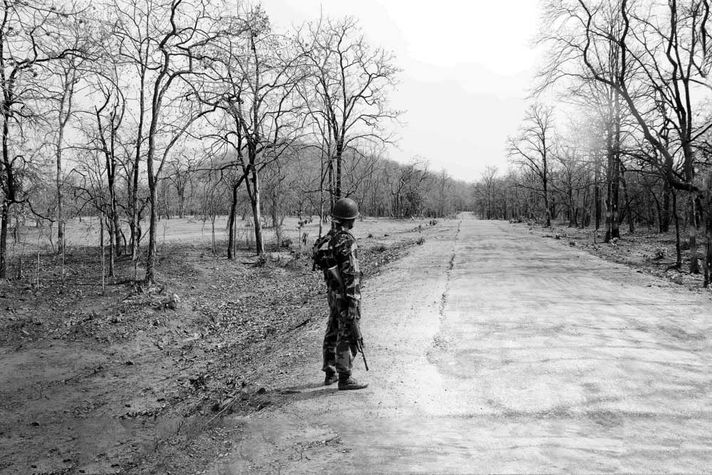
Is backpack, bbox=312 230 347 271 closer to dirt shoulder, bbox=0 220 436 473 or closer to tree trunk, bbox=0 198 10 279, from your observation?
dirt shoulder, bbox=0 220 436 473

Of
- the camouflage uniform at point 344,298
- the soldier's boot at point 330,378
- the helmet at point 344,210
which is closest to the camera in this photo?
the camouflage uniform at point 344,298

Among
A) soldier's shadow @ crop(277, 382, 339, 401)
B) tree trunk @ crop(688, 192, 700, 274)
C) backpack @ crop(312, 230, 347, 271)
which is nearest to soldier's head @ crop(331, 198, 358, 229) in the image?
backpack @ crop(312, 230, 347, 271)

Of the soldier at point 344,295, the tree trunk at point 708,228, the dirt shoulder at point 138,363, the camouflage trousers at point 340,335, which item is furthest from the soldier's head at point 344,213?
the tree trunk at point 708,228

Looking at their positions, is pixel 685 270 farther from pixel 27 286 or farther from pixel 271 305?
pixel 27 286

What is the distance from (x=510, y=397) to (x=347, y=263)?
2.18 m

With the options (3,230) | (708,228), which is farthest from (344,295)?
(3,230)

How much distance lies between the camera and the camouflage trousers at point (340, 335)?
4.92m

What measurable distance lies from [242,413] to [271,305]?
28.8 feet

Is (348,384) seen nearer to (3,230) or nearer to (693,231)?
(693,231)

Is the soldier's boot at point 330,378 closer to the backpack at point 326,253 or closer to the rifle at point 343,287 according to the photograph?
the rifle at point 343,287

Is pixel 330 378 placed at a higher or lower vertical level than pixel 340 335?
lower

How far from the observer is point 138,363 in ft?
30.6

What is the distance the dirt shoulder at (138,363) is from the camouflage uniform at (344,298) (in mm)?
877

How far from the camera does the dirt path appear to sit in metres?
3.61
